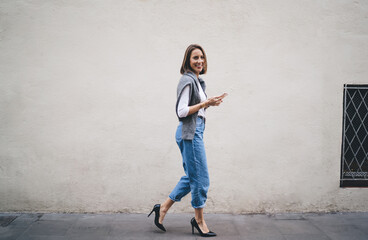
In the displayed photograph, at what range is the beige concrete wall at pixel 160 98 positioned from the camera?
358 centimetres

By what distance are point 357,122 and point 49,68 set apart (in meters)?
3.94

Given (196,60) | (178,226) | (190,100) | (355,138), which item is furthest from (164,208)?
→ (355,138)

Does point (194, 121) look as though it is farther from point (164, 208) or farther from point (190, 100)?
point (164, 208)

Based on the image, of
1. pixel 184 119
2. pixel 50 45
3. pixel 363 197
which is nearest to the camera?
pixel 184 119

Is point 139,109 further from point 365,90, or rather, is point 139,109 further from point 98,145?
point 365,90

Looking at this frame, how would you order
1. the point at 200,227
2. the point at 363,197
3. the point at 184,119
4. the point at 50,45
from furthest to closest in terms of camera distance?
the point at 363,197 < the point at 50,45 < the point at 200,227 < the point at 184,119

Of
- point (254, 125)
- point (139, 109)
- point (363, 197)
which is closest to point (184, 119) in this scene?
point (139, 109)

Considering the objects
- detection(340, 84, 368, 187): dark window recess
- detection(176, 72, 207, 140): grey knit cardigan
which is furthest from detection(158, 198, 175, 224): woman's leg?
detection(340, 84, 368, 187): dark window recess

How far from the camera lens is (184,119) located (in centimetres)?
296

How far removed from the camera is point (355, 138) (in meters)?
3.91

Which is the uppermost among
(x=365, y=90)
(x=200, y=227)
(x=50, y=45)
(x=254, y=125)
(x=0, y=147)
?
(x=50, y=45)

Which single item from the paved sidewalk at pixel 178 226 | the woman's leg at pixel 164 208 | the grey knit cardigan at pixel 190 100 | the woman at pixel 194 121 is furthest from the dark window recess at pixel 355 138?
the woman's leg at pixel 164 208

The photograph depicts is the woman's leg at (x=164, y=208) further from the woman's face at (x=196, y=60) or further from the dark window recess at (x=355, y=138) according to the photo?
the dark window recess at (x=355, y=138)

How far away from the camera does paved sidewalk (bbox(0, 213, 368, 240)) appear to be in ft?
10.3
